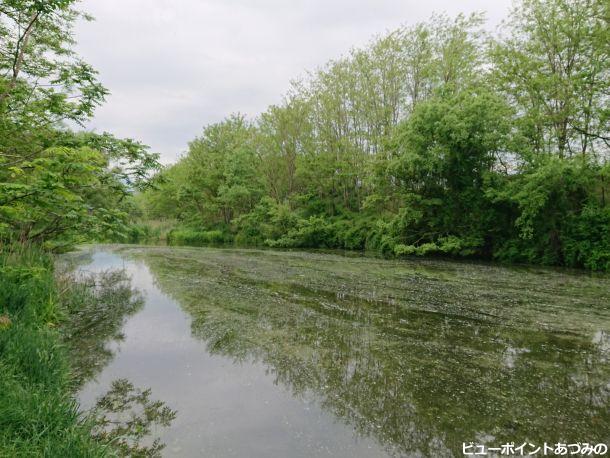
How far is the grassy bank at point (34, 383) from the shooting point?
9.29 ft

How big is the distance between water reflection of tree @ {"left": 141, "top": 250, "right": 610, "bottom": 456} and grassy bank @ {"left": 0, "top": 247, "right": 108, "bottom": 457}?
232cm

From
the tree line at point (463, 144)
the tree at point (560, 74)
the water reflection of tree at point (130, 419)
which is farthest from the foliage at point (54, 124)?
the tree at point (560, 74)

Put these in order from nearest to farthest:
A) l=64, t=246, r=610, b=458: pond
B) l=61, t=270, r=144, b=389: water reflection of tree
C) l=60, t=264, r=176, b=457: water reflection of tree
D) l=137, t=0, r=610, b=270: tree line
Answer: l=60, t=264, r=176, b=457: water reflection of tree < l=64, t=246, r=610, b=458: pond < l=61, t=270, r=144, b=389: water reflection of tree < l=137, t=0, r=610, b=270: tree line

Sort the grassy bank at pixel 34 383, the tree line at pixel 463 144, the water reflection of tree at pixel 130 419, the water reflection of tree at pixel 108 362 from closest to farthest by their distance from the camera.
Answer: the grassy bank at pixel 34 383
the water reflection of tree at pixel 130 419
the water reflection of tree at pixel 108 362
the tree line at pixel 463 144

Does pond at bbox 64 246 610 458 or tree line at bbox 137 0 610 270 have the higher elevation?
tree line at bbox 137 0 610 270

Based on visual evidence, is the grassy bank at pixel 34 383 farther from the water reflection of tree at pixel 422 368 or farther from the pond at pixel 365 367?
the water reflection of tree at pixel 422 368

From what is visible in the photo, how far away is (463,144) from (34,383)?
61.2 ft

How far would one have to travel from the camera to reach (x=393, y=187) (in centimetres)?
2209

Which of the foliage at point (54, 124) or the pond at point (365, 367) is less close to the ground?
the foliage at point (54, 124)

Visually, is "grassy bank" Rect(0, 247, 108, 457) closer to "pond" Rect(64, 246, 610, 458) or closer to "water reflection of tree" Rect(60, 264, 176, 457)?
"water reflection of tree" Rect(60, 264, 176, 457)

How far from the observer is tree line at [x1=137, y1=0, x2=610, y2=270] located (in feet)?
53.6

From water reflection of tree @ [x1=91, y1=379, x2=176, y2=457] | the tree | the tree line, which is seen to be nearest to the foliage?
the tree line

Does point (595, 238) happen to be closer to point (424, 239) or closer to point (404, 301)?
point (424, 239)

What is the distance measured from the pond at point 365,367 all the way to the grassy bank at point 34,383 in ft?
1.81
